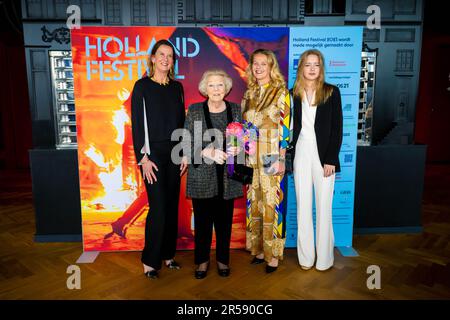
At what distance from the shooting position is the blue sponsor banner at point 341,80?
291cm

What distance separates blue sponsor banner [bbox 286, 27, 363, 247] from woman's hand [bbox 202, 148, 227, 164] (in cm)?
87

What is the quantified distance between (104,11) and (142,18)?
0.43 metres

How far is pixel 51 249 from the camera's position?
10.7 ft

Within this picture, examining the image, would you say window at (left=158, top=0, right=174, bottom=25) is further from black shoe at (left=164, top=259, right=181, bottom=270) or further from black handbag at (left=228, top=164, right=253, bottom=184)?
black shoe at (left=164, top=259, right=181, bottom=270)

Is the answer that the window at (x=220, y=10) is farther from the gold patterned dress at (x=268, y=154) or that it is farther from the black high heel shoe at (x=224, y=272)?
the black high heel shoe at (x=224, y=272)

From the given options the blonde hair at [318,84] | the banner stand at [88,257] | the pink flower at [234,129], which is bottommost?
the banner stand at [88,257]

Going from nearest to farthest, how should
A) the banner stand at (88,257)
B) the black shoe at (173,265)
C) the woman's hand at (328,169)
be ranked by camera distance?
the woman's hand at (328,169), the black shoe at (173,265), the banner stand at (88,257)

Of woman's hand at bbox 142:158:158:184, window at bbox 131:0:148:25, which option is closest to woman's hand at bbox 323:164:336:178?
woman's hand at bbox 142:158:158:184

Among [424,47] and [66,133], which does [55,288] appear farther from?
[424,47]

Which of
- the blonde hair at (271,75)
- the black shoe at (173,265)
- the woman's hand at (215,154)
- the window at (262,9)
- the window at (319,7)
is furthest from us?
the window at (319,7)

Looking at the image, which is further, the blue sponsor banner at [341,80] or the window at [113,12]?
the window at [113,12]

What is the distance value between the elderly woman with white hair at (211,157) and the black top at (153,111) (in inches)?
8.0

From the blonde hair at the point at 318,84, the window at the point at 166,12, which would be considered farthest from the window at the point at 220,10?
the blonde hair at the point at 318,84
